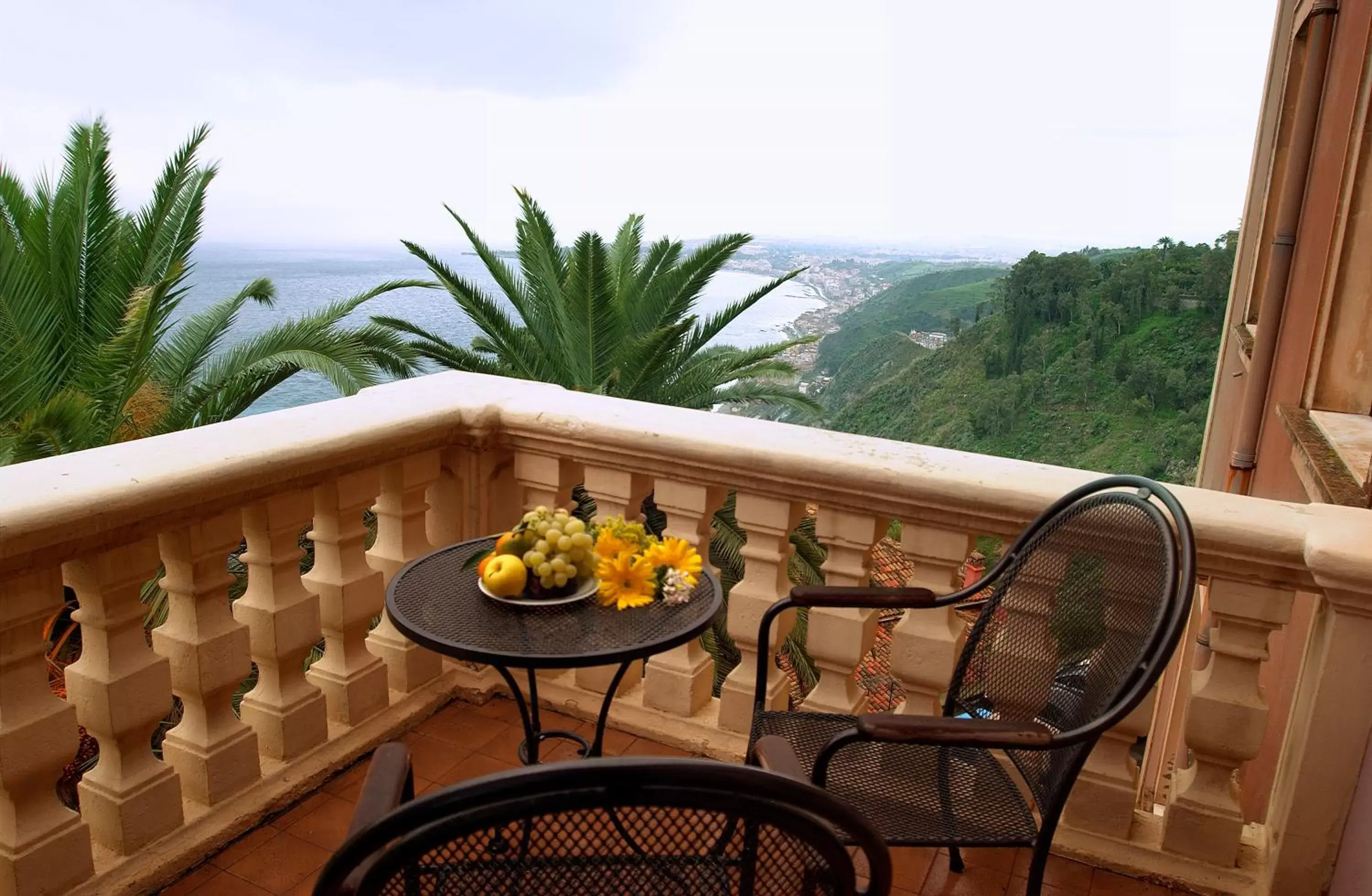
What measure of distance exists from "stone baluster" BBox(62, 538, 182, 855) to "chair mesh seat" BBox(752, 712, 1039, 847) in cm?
120

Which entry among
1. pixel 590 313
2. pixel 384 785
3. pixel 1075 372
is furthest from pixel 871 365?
pixel 384 785

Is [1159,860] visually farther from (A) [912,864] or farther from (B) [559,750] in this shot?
(B) [559,750]

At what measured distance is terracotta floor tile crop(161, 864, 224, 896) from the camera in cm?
188

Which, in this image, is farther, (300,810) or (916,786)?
(300,810)

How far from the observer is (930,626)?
6.88ft

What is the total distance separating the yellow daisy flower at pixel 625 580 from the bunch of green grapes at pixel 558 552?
0.04 meters

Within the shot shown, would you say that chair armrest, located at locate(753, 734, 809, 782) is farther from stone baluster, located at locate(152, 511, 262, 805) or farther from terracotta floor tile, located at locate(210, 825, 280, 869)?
terracotta floor tile, located at locate(210, 825, 280, 869)

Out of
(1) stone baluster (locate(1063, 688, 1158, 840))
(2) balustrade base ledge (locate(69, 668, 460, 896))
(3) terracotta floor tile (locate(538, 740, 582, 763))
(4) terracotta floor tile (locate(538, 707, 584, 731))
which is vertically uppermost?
(1) stone baluster (locate(1063, 688, 1158, 840))

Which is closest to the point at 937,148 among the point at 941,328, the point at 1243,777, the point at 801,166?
the point at 801,166

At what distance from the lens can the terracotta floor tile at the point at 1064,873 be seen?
2.00 metres

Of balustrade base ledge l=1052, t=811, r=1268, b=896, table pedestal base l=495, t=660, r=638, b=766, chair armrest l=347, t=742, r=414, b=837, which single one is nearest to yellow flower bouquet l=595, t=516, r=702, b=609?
table pedestal base l=495, t=660, r=638, b=766

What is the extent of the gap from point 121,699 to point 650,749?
1.24 m

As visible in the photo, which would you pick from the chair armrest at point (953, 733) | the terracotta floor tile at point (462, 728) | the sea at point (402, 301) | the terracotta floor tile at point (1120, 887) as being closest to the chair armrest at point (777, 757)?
the chair armrest at point (953, 733)

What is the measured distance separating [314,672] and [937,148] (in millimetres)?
28840
